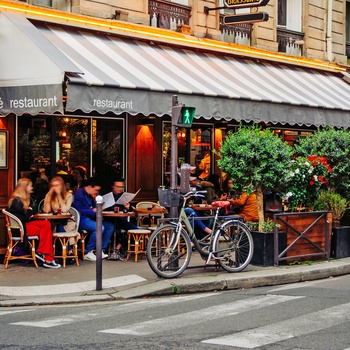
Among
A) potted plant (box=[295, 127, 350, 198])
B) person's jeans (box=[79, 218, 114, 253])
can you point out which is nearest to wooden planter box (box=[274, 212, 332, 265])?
potted plant (box=[295, 127, 350, 198])

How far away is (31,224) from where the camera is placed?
499 inches

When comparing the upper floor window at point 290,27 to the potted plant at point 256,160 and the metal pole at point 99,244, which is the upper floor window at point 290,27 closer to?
the potted plant at point 256,160

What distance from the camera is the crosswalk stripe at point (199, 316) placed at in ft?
26.3

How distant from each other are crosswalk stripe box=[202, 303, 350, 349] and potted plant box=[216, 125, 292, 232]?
3.95m

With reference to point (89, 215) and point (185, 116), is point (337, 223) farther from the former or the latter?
point (89, 215)

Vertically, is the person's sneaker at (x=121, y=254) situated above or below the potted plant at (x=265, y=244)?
below

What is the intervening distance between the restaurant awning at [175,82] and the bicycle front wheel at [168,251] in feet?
7.93

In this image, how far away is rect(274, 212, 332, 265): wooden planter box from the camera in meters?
12.9

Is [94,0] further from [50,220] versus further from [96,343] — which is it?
[96,343]

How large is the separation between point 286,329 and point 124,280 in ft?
13.0

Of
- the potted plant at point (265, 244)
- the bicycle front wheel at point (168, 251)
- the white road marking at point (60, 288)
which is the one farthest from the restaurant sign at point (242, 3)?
the white road marking at point (60, 288)

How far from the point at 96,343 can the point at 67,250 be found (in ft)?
19.9

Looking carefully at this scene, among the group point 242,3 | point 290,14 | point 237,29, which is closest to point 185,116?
point 242,3

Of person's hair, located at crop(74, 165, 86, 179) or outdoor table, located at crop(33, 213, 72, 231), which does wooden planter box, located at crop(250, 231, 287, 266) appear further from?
person's hair, located at crop(74, 165, 86, 179)
